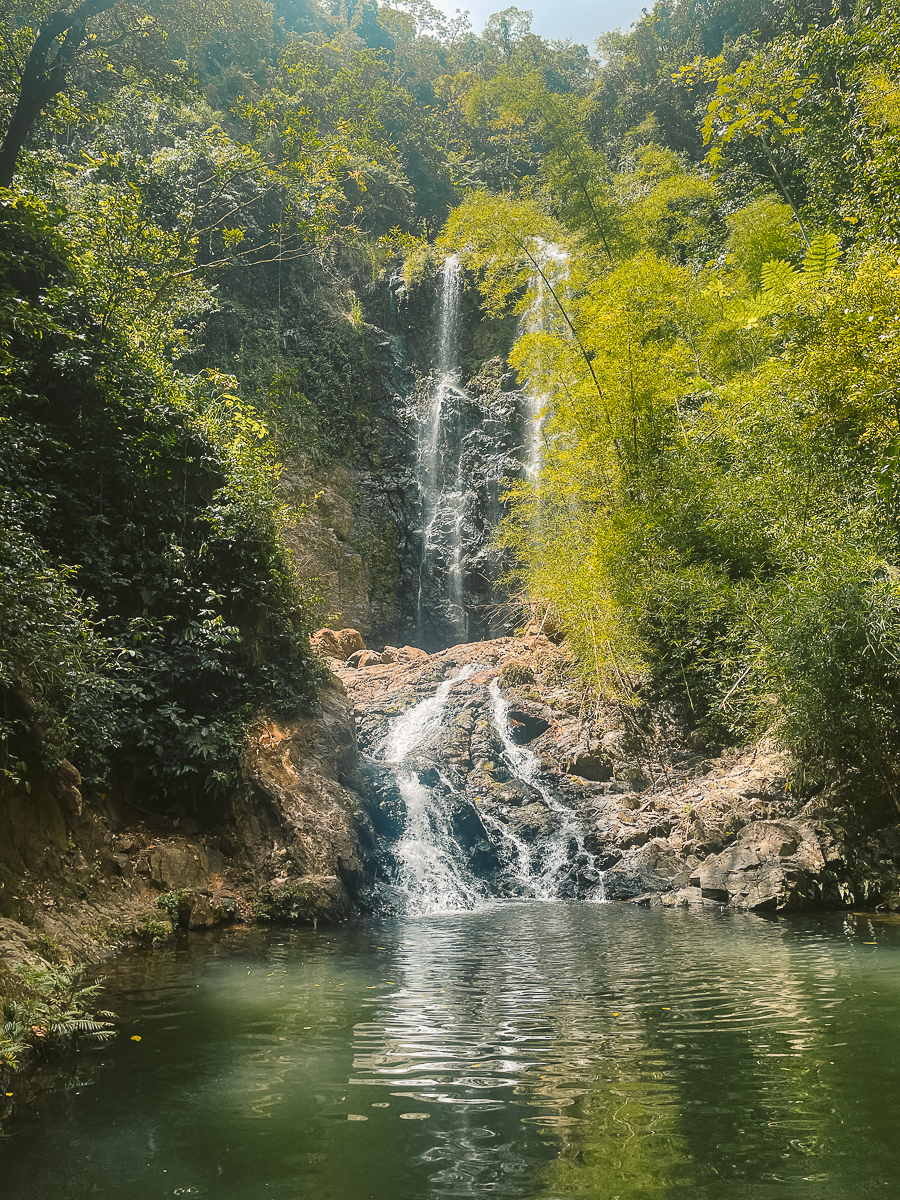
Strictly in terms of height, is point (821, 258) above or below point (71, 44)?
below

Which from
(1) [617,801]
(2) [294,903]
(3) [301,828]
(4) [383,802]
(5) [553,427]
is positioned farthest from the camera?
(5) [553,427]

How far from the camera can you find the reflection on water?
2.12 m

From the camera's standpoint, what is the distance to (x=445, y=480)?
20.9 meters

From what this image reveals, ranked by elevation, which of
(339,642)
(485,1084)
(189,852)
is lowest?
(485,1084)

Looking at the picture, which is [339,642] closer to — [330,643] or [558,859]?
[330,643]

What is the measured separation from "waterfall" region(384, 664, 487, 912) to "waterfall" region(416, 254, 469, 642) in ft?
27.9

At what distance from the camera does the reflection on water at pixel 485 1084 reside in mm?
2119

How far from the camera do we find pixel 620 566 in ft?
34.0

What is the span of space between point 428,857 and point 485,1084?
6699 mm

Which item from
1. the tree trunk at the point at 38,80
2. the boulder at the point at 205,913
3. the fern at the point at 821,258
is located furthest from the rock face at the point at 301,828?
the fern at the point at 821,258

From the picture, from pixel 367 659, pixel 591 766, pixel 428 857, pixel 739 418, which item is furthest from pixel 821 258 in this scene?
pixel 367 659

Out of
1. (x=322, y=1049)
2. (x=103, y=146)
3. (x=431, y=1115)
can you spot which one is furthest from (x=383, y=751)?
(x=103, y=146)

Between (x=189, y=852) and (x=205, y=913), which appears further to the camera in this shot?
(x=189, y=852)

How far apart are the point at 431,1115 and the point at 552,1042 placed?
3.33ft
